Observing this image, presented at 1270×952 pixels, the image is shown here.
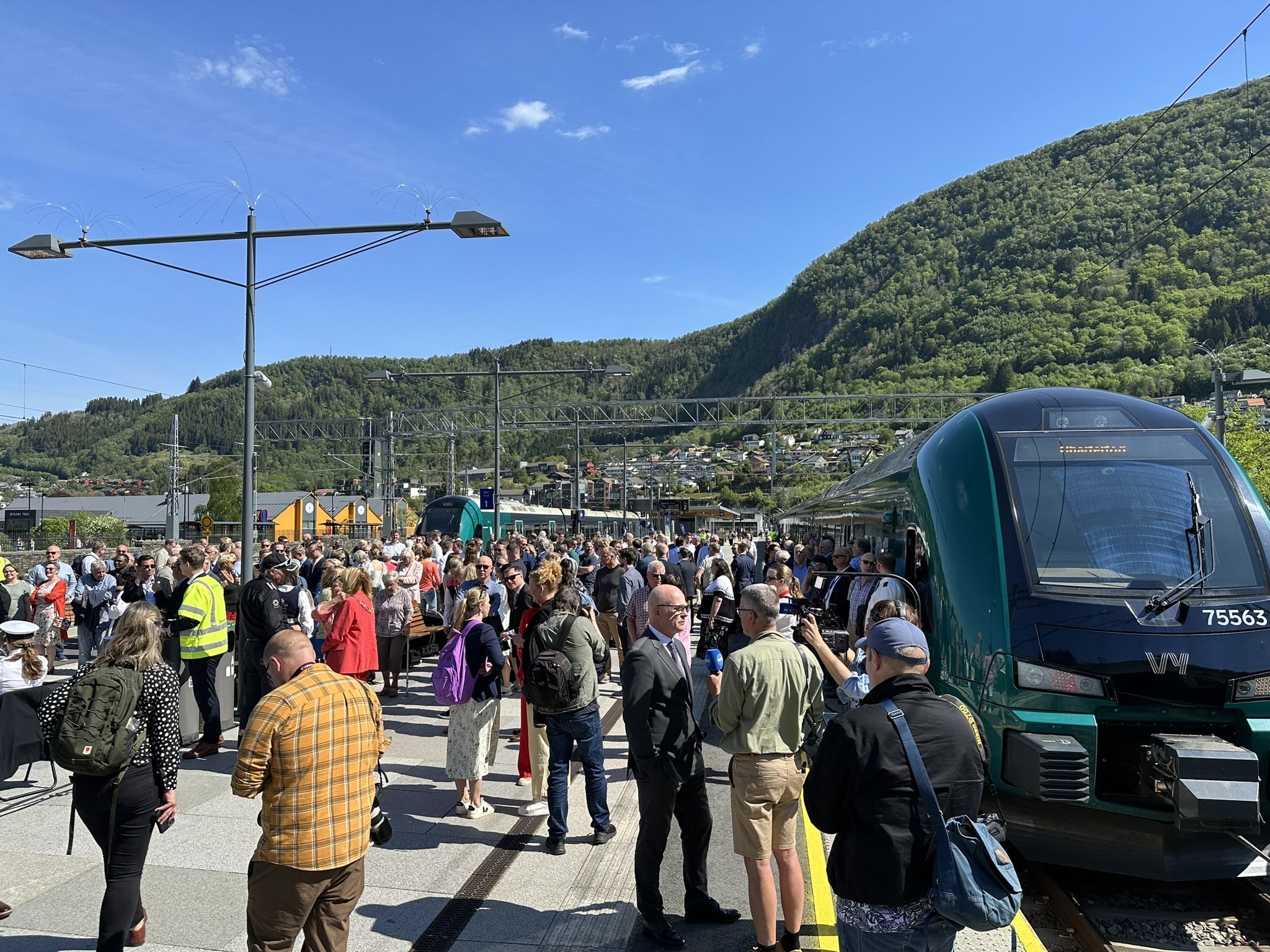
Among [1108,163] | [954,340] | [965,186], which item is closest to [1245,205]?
[954,340]

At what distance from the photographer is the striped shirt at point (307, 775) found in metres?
3.63

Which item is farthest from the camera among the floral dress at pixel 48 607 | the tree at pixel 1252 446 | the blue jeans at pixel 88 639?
the tree at pixel 1252 446

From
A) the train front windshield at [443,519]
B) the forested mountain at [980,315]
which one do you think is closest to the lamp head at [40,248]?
the forested mountain at [980,315]

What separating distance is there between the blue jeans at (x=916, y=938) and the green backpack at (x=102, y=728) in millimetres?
3281

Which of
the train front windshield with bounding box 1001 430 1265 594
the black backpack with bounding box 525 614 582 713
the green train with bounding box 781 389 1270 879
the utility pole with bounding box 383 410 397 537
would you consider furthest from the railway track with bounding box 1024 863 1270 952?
the utility pole with bounding box 383 410 397 537

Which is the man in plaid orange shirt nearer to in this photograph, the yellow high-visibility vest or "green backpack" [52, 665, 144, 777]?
"green backpack" [52, 665, 144, 777]

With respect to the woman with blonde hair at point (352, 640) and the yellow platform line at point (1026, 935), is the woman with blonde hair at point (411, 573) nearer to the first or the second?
the woman with blonde hair at point (352, 640)

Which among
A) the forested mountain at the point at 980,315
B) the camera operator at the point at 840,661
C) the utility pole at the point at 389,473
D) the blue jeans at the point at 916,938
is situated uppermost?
the forested mountain at the point at 980,315

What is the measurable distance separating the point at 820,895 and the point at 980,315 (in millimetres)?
83759

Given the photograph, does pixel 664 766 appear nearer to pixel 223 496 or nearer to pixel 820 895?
pixel 820 895

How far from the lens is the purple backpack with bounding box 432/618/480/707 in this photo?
7.18m

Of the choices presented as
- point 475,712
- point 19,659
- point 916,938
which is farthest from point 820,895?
point 19,659

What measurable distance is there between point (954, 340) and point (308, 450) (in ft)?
237

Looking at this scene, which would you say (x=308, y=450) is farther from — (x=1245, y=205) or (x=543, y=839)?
(x=543, y=839)
